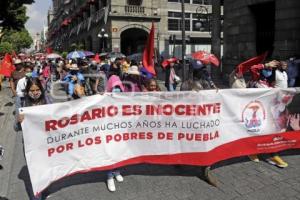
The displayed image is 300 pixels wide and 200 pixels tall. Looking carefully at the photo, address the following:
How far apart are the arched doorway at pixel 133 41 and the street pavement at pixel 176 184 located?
41.0m

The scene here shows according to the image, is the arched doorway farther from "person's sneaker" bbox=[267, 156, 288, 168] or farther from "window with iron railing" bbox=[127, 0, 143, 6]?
"person's sneaker" bbox=[267, 156, 288, 168]

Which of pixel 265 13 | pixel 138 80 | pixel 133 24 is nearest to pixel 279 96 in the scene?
pixel 138 80

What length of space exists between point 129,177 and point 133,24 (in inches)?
1510

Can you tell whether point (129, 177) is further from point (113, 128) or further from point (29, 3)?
point (29, 3)

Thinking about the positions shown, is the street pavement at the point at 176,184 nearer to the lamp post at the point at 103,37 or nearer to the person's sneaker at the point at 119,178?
the person's sneaker at the point at 119,178

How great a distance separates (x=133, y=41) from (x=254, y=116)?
152 ft

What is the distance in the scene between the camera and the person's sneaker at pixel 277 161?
19.7 ft

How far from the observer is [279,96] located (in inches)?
241

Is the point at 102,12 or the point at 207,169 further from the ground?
the point at 102,12

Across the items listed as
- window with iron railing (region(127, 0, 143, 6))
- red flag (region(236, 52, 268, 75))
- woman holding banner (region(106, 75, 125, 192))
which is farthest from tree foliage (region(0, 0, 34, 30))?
window with iron railing (region(127, 0, 143, 6))

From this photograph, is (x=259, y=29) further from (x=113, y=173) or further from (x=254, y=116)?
(x=113, y=173)

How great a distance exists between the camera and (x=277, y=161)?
609 centimetres

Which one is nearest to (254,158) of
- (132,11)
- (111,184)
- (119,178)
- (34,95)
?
(119,178)

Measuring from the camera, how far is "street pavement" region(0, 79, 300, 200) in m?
5.04
